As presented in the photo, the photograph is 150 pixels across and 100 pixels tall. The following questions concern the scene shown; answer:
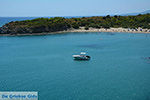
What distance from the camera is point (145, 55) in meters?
54.4

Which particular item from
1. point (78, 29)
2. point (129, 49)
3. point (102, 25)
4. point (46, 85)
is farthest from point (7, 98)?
point (102, 25)

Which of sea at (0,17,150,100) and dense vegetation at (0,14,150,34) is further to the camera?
dense vegetation at (0,14,150,34)

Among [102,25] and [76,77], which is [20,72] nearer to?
[76,77]

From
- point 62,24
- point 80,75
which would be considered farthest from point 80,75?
point 62,24

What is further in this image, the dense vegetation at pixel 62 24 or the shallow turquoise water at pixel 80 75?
the dense vegetation at pixel 62 24

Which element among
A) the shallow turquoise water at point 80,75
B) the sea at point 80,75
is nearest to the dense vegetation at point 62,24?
the sea at point 80,75

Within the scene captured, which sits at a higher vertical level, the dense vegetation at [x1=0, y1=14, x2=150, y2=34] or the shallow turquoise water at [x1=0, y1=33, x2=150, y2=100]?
the dense vegetation at [x1=0, y1=14, x2=150, y2=34]

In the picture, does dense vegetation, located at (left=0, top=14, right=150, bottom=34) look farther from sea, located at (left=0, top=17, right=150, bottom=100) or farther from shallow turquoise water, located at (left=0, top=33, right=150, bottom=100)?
shallow turquoise water, located at (left=0, top=33, right=150, bottom=100)

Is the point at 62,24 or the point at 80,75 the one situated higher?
the point at 62,24

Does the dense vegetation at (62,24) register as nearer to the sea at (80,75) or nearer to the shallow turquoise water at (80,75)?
the sea at (80,75)

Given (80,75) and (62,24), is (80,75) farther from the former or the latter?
(62,24)

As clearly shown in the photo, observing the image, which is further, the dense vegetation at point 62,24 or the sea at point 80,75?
the dense vegetation at point 62,24

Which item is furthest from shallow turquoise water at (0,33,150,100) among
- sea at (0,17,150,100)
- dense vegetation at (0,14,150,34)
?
dense vegetation at (0,14,150,34)

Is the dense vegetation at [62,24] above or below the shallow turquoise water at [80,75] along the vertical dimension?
above
